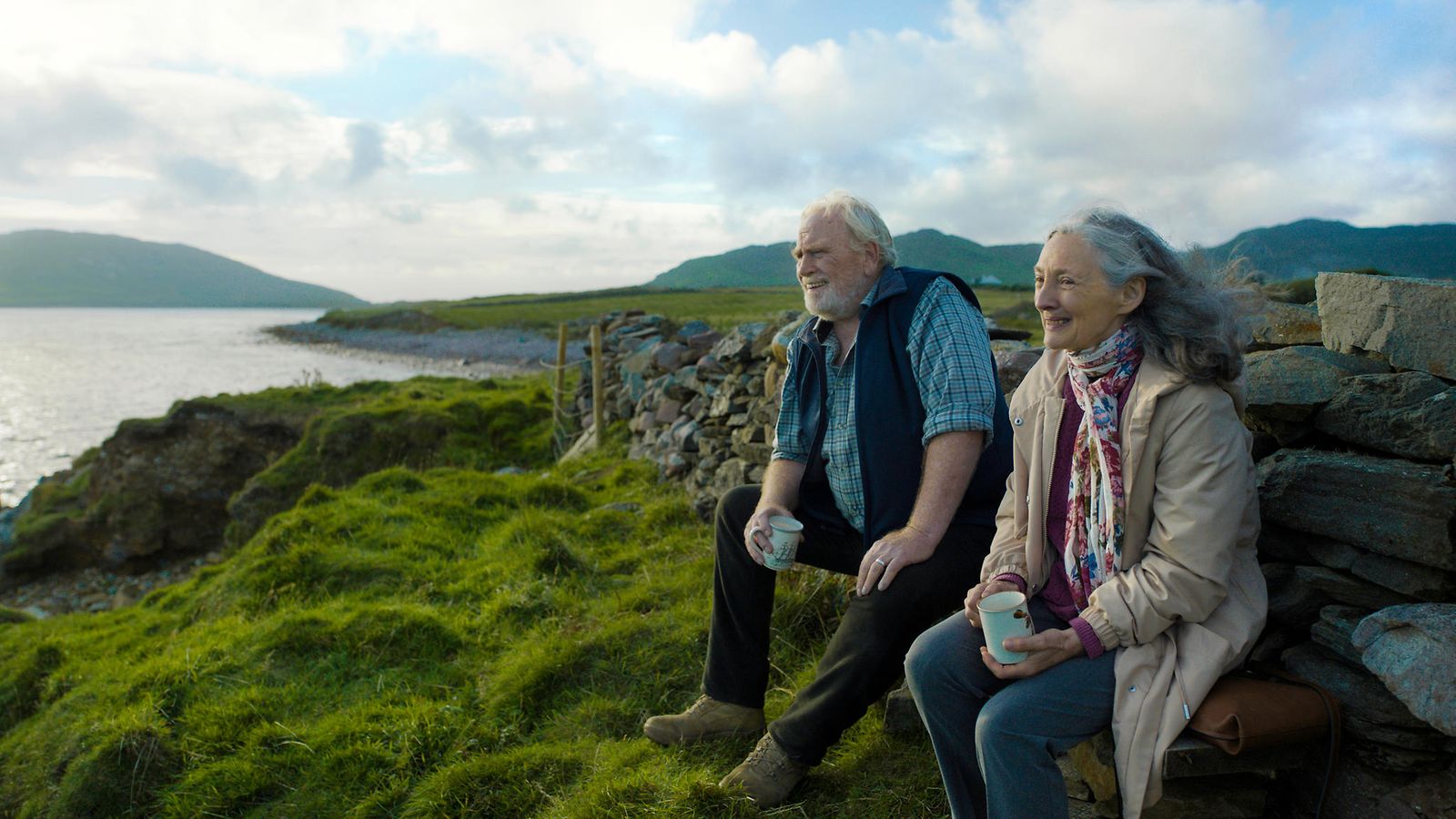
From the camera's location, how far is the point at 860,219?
11.8 ft

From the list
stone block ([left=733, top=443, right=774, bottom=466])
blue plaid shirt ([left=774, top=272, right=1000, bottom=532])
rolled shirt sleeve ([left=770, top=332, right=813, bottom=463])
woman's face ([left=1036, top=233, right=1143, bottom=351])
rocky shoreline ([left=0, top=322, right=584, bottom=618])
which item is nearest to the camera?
woman's face ([left=1036, top=233, right=1143, bottom=351])

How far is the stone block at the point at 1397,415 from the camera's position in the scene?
89.9 inches

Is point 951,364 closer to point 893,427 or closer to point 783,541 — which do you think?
point 893,427

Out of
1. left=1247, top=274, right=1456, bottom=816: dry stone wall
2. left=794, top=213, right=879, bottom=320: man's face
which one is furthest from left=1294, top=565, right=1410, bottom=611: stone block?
left=794, top=213, right=879, bottom=320: man's face

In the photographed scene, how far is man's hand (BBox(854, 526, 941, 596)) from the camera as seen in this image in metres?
2.94

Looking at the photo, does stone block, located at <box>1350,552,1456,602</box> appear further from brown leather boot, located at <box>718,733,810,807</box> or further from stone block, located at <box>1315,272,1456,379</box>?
brown leather boot, located at <box>718,733,810,807</box>

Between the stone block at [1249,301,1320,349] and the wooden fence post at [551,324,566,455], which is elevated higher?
the stone block at [1249,301,1320,349]

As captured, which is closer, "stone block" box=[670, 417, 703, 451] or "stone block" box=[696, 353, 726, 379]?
"stone block" box=[670, 417, 703, 451]

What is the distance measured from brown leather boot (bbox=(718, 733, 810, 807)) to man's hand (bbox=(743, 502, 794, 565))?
0.71 meters

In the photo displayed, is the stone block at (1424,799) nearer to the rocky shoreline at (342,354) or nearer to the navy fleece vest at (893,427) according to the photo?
the navy fleece vest at (893,427)

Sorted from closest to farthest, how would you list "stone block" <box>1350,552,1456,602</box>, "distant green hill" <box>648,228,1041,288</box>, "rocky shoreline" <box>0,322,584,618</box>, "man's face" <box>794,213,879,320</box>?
"stone block" <box>1350,552,1456,602</box>
"man's face" <box>794,213,879,320</box>
"rocky shoreline" <box>0,322,584,618</box>
"distant green hill" <box>648,228,1041,288</box>

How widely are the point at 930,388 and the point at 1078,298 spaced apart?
922 millimetres

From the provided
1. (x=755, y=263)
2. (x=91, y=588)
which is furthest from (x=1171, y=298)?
(x=755, y=263)

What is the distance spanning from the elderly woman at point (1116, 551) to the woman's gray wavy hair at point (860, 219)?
110 cm
